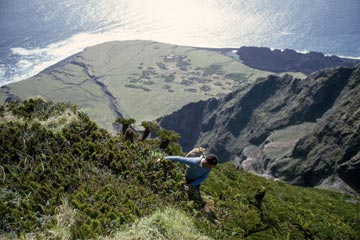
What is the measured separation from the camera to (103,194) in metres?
12.0

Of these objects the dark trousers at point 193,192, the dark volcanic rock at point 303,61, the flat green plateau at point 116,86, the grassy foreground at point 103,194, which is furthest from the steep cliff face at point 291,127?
the dark volcanic rock at point 303,61

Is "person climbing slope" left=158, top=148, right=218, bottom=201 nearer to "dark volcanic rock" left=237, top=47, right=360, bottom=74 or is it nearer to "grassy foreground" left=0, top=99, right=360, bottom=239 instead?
"grassy foreground" left=0, top=99, right=360, bottom=239

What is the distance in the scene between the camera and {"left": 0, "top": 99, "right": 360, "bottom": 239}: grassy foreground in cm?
1031

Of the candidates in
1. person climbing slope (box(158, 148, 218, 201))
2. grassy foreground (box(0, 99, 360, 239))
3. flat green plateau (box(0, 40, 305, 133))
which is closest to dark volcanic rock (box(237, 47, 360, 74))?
flat green plateau (box(0, 40, 305, 133))

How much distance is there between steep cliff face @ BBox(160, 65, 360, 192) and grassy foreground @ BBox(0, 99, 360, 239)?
46801 mm

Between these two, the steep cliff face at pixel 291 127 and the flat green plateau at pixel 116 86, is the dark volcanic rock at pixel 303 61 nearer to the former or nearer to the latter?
the flat green plateau at pixel 116 86

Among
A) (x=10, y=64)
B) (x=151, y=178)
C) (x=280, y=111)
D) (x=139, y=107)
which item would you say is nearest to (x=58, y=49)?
(x=10, y=64)

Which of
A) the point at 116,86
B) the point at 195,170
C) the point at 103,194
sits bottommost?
the point at 116,86

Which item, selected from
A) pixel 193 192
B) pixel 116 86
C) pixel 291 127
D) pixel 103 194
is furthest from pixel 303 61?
pixel 103 194

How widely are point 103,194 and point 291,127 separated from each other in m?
97.2

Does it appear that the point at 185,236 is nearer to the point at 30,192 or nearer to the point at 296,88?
the point at 30,192

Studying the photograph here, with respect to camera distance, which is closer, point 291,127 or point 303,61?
point 291,127

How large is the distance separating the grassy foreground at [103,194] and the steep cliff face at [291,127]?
1843 inches

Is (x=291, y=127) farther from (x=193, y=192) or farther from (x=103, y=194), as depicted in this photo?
(x=103, y=194)
